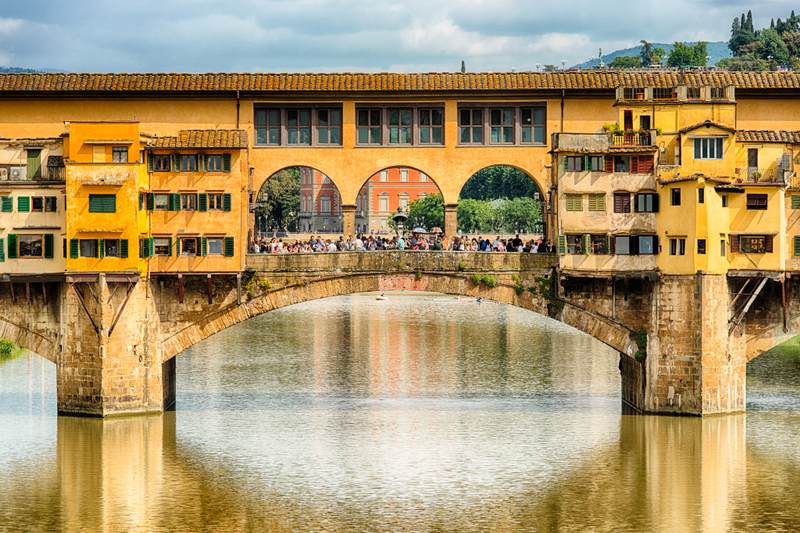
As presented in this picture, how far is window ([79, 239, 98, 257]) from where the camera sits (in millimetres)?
55406

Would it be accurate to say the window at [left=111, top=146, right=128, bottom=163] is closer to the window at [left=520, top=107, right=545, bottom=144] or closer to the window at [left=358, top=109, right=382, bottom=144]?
the window at [left=358, top=109, right=382, bottom=144]

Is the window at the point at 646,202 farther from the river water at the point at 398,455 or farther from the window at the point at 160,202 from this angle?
the window at the point at 160,202

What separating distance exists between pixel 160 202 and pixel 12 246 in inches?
228

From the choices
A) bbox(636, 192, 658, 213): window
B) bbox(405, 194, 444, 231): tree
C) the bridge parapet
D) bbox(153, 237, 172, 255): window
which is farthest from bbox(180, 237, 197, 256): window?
bbox(405, 194, 444, 231): tree

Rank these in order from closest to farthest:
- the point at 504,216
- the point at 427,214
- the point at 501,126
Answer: the point at 501,126 < the point at 427,214 < the point at 504,216

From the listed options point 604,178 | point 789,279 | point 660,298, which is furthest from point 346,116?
point 789,279

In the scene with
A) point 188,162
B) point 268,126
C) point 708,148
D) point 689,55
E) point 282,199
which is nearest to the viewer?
point 708,148

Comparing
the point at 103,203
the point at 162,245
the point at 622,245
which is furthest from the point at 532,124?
the point at 103,203

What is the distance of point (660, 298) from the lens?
55594 mm

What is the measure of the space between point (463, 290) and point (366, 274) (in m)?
3.79

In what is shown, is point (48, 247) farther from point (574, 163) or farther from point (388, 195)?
point (388, 195)

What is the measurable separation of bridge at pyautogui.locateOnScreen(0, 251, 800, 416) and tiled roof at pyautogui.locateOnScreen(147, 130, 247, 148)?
180 inches

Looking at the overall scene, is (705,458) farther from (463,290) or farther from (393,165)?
(393,165)

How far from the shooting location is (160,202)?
56.7 meters
